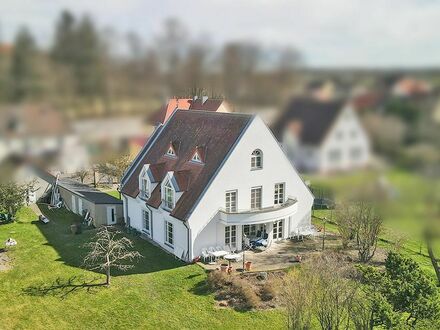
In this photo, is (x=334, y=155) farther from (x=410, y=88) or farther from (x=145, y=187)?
(x=145, y=187)

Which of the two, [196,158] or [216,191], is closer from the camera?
[216,191]

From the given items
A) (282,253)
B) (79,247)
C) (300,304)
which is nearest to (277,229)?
(282,253)

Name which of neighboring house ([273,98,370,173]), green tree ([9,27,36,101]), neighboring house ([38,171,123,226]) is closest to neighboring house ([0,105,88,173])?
green tree ([9,27,36,101])

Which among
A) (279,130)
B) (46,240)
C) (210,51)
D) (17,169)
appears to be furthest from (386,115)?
(46,240)

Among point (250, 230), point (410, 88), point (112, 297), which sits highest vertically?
point (410, 88)

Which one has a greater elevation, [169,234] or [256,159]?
[256,159]

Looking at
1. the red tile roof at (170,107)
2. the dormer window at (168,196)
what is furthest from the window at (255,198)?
the red tile roof at (170,107)
